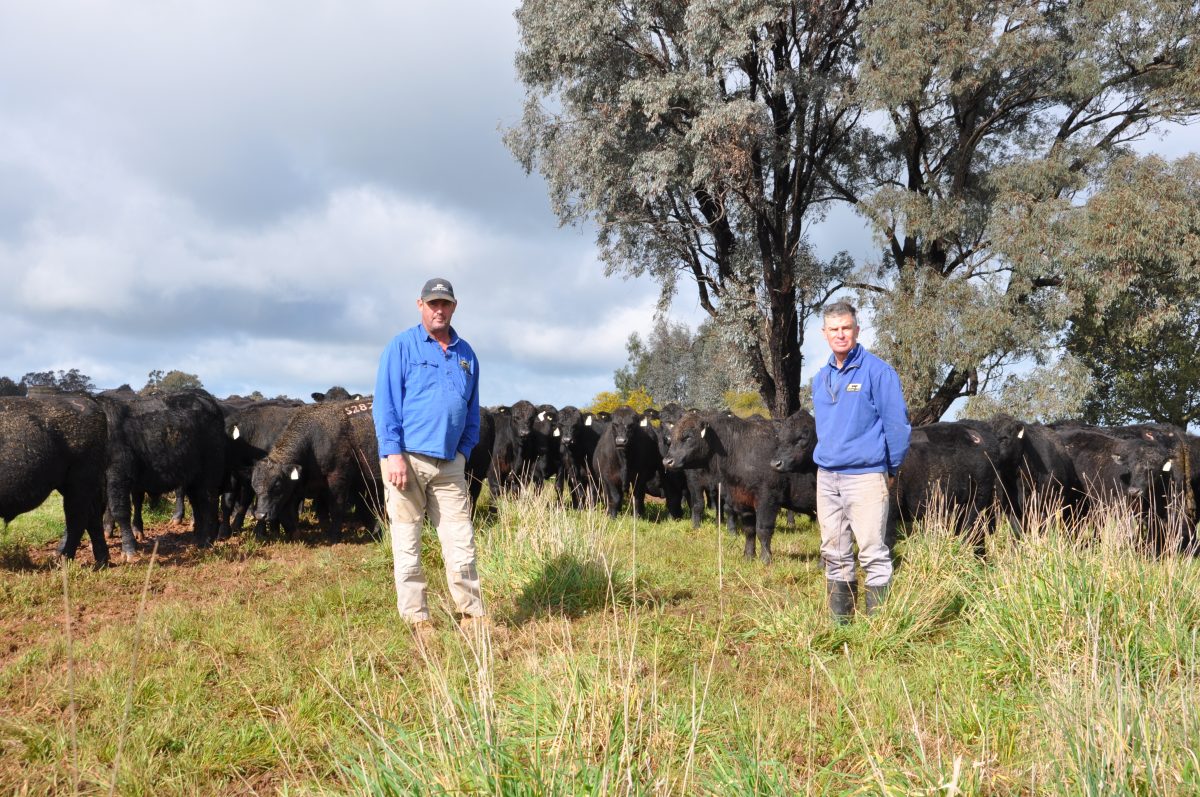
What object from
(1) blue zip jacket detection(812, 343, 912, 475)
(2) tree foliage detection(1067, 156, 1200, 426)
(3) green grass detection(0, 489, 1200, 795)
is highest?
(2) tree foliage detection(1067, 156, 1200, 426)

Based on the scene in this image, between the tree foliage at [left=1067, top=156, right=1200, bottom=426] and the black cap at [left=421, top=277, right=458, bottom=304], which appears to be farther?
the tree foliage at [left=1067, top=156, right=1200, bottom=426]

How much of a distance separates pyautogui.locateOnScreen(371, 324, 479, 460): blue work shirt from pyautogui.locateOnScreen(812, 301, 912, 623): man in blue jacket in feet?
9.35

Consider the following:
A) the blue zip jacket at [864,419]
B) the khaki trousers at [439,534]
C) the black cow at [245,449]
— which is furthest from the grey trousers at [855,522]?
the black cow at [245,449]

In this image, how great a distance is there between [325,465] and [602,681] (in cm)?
734

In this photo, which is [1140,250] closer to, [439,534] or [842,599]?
[842,599]

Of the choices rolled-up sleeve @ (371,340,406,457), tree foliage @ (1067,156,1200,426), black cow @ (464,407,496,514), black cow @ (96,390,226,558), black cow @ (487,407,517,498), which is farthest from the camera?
tree foliage @ (1067,156,1200,426)

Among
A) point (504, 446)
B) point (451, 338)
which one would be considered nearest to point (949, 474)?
point (451, 338)

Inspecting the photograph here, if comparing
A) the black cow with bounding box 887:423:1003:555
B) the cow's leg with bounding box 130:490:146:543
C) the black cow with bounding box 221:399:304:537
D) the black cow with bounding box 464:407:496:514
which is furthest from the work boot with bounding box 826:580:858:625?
the cow's leg with bounding box 130:490:146:543

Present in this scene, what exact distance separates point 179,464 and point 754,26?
17965mm

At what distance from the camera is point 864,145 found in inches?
997

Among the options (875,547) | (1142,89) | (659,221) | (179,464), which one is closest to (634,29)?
(659,221)

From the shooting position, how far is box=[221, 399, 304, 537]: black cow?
10.7 meters

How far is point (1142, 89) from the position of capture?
2130 cm

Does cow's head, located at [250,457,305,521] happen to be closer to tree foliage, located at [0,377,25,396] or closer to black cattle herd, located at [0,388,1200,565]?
black cattle herd, located at [0,388,1200,565]
